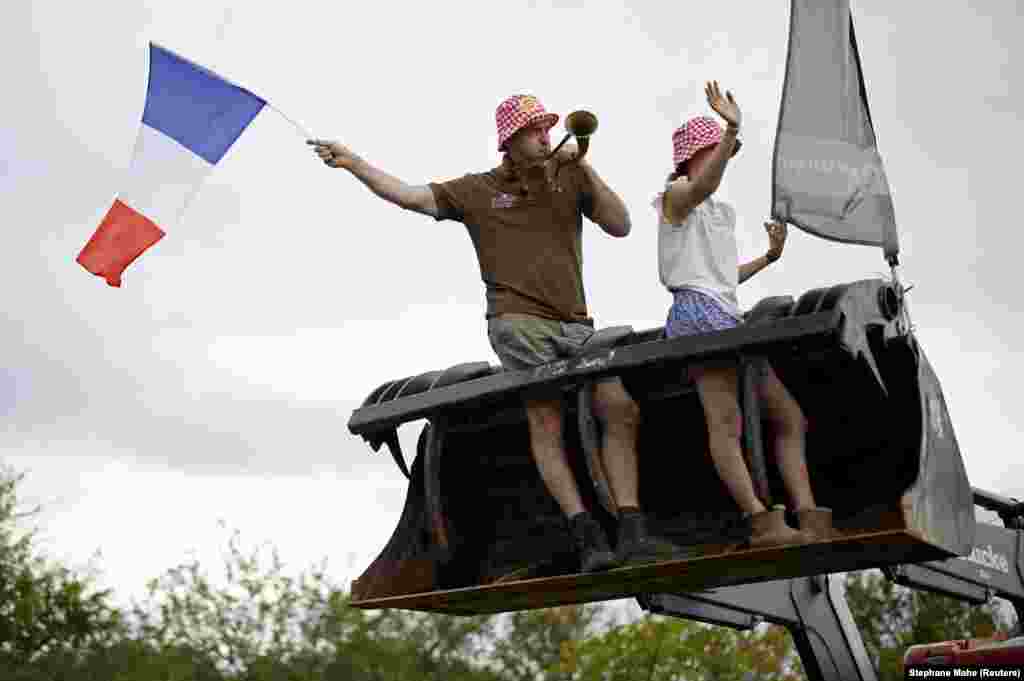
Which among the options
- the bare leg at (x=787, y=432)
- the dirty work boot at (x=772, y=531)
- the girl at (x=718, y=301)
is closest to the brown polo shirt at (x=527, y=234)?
the girl at (x=718, y=301)

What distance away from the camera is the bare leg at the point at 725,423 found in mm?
6637

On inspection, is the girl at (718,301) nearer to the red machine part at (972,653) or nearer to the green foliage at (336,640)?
the red machine part at (972,653)

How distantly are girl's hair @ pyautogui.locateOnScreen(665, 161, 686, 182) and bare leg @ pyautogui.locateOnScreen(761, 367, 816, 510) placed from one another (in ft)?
2.80

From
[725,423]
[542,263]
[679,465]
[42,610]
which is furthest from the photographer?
[42,610]

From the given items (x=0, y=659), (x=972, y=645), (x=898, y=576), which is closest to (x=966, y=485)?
(x=898, y=576)

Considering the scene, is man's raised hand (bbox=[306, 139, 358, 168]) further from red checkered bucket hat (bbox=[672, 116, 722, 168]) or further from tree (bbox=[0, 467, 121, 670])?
tree (bbox=[0, 467, 121, 670])

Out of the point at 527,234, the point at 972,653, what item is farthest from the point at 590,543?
→ the point at 972,653

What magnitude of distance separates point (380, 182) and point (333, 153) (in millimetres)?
223

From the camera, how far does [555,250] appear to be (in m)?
7.38

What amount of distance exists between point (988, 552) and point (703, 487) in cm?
165

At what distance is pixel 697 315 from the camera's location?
684 centimetres

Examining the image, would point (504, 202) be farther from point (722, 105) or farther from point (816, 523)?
point (816, 523)

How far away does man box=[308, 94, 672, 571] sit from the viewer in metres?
6.96

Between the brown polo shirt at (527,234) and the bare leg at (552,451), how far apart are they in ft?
1.22
